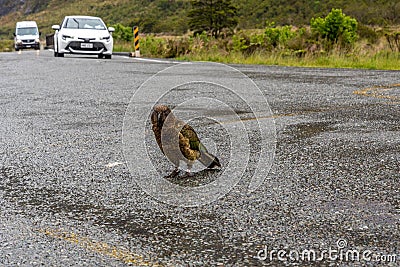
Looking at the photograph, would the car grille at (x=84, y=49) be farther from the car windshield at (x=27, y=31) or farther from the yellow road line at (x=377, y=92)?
the car windshield at (x=27, y=31)

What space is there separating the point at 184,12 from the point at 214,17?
102 feet

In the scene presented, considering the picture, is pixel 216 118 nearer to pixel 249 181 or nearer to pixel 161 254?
pixel 249 181

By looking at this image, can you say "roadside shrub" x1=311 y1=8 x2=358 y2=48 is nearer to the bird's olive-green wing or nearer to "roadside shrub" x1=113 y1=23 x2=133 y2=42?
"roadside shrub" x1=113 y1=23 x2=133 y2=42

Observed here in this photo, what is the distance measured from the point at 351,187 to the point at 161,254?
4.84 ft

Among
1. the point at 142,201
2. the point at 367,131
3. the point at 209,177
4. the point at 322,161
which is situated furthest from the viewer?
the point at 367,131

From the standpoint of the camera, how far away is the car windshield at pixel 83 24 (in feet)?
64.6

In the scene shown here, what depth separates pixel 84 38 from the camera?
750 inches

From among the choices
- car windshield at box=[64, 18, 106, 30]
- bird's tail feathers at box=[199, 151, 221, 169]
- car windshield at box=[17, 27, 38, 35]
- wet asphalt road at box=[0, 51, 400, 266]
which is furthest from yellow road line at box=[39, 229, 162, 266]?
car windshield at box=[17, 27, 38, 35]

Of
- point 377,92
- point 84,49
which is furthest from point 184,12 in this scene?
point 377,92

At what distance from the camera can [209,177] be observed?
3.75 meters

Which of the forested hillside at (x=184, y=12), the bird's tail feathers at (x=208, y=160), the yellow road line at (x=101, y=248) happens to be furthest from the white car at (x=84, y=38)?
the forested hillside at (x=184, y=12)

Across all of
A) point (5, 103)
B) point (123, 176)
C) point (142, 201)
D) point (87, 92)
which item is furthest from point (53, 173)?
point (87, 92)

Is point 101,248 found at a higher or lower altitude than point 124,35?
higher

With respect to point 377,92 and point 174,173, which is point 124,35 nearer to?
point 377,92
